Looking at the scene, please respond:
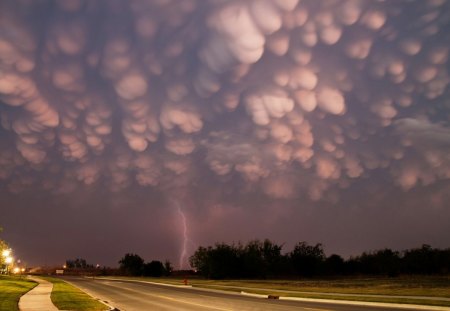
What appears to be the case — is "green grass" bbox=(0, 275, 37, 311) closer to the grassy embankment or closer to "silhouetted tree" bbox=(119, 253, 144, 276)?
the grassy embankment

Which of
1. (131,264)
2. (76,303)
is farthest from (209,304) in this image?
(131,264)

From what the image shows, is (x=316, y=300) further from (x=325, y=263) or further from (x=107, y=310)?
(x=325, y=263)

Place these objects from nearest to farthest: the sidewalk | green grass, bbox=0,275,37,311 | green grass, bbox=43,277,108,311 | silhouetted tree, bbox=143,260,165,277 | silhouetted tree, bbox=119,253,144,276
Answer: green grass, bbox=0,275,37,311 < the sidewalk < green grass, bbox=43,277,108,311 < silhouetted tree, bbox=143,260,165,277 < silhouetted tree, bbox=119,253,144,276

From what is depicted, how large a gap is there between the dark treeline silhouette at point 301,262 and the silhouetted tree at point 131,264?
39.2 metres

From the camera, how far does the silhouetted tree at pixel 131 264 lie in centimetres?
14140

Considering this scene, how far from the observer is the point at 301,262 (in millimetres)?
107750

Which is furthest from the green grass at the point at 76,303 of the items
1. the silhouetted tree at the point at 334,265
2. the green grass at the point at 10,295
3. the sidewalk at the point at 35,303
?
the silhouetted tree at the point at 334,265

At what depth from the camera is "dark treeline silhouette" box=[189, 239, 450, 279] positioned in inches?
3688

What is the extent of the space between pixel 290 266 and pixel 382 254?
96.8ft

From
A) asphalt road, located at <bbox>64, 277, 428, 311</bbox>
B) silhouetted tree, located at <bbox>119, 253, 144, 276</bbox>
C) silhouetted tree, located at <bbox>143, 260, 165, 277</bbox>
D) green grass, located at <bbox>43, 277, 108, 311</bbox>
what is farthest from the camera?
silhouetted tree, located at <bbox>119, 253, 144, 276</bbox>

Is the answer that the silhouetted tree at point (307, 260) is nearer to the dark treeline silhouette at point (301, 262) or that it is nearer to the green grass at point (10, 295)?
the dark treeline silhouette at point (301, 262)

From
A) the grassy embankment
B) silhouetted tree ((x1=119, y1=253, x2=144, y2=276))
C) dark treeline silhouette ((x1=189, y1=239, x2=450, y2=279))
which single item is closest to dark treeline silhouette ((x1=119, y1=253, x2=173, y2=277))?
silhouetted tree ((x1=119, y1=253, x2=144, y2=276))

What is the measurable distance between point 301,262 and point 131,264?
68.7 metres

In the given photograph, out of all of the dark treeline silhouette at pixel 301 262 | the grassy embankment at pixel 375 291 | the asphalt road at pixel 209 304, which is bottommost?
the asphalt road at pixel 209 304
